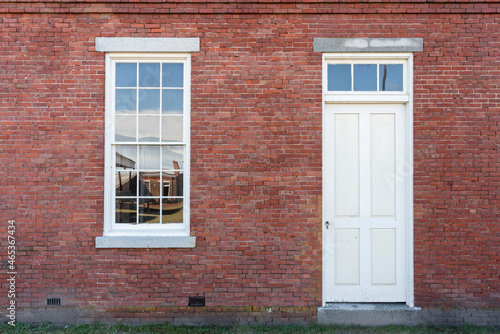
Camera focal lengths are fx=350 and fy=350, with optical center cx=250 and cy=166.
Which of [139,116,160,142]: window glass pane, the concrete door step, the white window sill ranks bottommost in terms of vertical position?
the concrete door step

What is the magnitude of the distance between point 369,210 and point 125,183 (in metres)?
3.66

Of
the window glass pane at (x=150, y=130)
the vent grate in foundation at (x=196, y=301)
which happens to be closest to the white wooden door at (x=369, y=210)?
the vent grate in foundation at (x=196, y=301)

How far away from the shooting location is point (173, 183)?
17.1 feet

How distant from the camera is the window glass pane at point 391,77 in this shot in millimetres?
5242

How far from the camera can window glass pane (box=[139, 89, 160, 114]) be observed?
5227mm

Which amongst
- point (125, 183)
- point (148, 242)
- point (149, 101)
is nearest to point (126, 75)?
point (149, 101)

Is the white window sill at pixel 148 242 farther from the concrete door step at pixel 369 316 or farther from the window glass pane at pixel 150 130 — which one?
the concrete door step at pixel 369 316

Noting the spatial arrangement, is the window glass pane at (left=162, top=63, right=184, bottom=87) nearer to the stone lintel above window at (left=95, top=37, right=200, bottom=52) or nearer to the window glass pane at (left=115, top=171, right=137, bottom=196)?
the stone lintel above window at (left=95, top=37, right=200, bottom=52)

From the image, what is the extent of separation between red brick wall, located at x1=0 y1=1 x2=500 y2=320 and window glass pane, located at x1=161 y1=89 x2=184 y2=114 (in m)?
0.28

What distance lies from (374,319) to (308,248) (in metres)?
1.35

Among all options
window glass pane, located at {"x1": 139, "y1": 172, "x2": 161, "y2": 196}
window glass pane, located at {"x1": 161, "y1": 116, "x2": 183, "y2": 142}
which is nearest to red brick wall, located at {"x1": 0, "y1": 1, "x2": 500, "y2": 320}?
window glass pane, located at {"x1": 161, "y1": 116, "x2": 183, "y2": 142}

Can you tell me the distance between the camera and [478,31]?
16.8ft

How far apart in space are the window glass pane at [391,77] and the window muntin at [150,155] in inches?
115

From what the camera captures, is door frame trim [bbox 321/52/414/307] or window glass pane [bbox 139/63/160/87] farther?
window glass pane [bbox 139/63/160/87]
